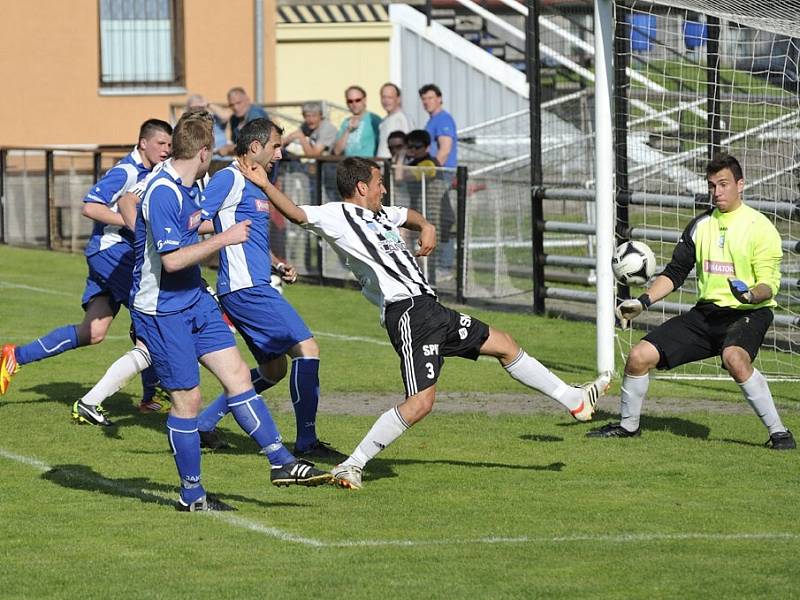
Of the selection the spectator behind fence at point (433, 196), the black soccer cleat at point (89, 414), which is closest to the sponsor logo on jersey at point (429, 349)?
the black soccer cleat at point (89, 414)

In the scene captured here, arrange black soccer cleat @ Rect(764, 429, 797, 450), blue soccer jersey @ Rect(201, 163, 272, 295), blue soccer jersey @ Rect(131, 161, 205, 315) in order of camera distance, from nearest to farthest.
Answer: blue soccer jersey @ Rect(131, 161, 205, 315) < blue soccer jersey @ Rect(201, 163, 272, 295) < black soccer cleat @ Rect(764, 429, 797, 450)

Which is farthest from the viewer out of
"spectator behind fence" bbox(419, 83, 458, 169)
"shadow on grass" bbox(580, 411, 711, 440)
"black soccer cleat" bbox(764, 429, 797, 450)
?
"spectator behind fence" bbox(419, 83, 458, 169)

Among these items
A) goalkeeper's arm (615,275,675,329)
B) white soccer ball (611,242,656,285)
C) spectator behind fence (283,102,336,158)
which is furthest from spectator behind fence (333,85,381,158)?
goalkeeper's arm (615,275,675,329)

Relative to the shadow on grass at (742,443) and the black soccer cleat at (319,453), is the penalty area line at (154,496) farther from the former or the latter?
the shadow on grass at (742,443)

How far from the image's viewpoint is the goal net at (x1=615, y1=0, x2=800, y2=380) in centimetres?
1347

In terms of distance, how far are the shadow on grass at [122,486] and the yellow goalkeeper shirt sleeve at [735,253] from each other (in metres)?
3.23

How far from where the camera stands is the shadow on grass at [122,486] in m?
8.15

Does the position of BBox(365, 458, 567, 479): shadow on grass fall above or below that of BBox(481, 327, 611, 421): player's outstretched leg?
below

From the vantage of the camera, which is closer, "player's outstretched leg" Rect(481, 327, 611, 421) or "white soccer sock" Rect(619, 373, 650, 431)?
"player's outstretched leg" Rect(481, 327, 611, 421)

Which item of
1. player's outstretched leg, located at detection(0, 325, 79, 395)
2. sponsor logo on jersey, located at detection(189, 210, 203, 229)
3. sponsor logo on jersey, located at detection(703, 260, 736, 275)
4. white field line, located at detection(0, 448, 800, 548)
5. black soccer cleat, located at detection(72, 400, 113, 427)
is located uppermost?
sponsor logo on jersey, located at detection(189, 210, 203, 229)

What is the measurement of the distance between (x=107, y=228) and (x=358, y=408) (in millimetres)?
2238

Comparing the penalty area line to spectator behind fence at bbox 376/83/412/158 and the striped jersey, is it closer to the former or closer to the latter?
the striped jersey

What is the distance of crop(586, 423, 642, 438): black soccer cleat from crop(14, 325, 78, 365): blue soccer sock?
147 inches

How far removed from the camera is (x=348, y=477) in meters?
8.38
